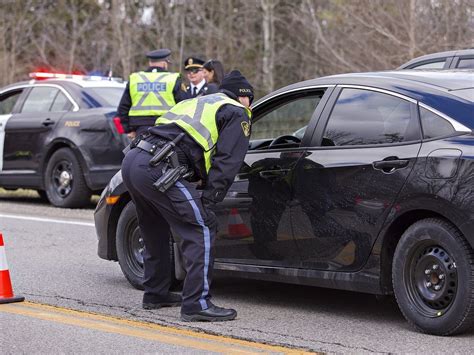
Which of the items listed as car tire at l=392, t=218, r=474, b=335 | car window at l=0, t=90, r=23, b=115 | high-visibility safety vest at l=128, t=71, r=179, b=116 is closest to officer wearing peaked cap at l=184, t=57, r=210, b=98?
high-visibility safety vest at l=128, t=71, r=179, b=116

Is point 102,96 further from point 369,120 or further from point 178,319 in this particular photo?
point 369,120

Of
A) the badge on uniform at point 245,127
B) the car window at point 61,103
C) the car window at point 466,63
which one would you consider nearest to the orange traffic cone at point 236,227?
the badge on uniform at point 245,127

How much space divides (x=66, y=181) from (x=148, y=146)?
703cm

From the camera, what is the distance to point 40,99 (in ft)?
45.9

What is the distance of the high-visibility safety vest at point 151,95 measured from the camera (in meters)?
11.1

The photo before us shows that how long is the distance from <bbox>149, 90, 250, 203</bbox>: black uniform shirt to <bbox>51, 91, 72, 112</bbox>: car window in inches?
285

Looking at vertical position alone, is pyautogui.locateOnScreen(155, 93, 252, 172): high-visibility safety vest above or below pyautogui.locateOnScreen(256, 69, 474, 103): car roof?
below

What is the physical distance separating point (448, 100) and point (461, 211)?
73 centimetres

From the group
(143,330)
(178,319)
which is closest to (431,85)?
(178,319)

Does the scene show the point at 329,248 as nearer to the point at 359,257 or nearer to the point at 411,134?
the point at 359,257

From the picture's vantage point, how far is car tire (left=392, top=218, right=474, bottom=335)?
18.8 feet

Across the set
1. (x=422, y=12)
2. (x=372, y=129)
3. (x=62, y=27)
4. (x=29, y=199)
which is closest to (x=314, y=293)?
(x=372, y=129)

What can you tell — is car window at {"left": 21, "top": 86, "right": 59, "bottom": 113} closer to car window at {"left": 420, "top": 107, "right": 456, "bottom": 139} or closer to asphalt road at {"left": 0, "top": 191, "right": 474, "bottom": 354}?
asphalt road at {"left": 0, "top": 191, "right": 474, "bottom": 354}

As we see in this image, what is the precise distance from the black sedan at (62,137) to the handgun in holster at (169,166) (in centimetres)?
629
